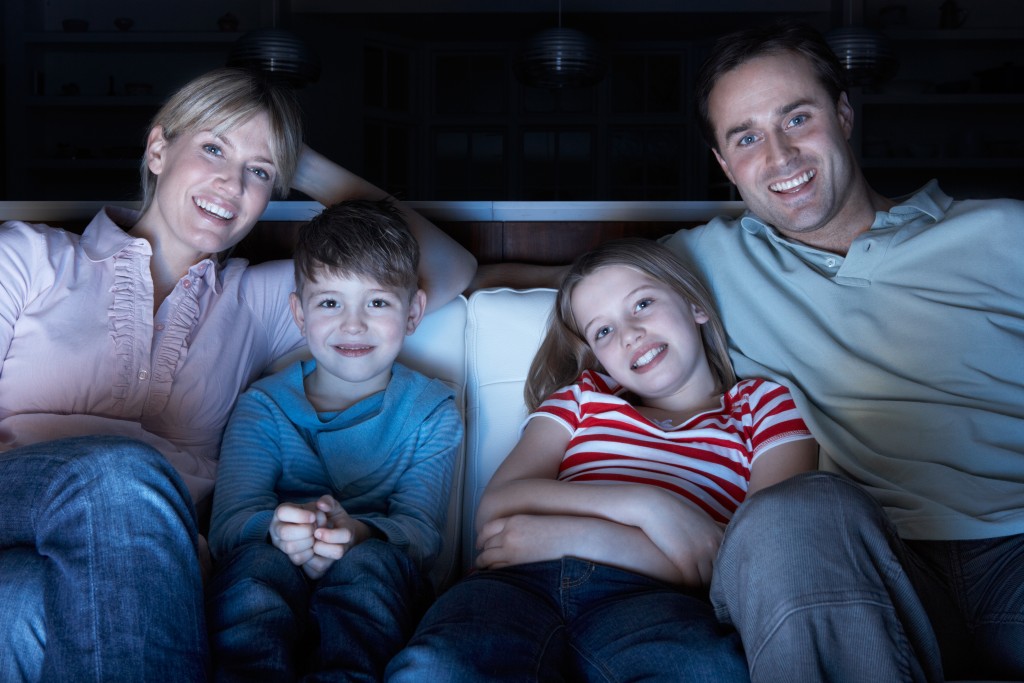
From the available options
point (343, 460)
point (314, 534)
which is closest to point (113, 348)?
point (343, 460)

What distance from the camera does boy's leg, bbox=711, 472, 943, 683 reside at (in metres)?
0.92

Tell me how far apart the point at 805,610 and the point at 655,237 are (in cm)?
129

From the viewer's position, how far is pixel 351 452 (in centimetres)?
162

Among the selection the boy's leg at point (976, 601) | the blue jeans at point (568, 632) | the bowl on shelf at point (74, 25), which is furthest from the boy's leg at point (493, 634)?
the bowl on shelf at point (74, 25)

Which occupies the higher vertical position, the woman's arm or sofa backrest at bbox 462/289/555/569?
the woman's arm

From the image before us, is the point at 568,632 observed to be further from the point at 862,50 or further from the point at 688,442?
the point at 862,50

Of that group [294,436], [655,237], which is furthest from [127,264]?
[655,237]

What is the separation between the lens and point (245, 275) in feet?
5.93

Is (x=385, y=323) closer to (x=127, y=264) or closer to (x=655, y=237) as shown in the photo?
(x=127, y=264)

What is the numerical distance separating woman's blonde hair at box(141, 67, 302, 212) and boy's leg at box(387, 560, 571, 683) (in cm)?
92

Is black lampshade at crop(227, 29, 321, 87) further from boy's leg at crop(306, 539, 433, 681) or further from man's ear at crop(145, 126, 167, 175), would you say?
boy's leg at crop(306, 539, 433, 681)

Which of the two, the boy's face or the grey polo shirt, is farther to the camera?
the boy's face

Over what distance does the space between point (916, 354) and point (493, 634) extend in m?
0.85

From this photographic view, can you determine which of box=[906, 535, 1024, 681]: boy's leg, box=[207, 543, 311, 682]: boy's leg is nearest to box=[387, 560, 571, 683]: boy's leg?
box=[207, 543, 311, 682]: boy's leg
